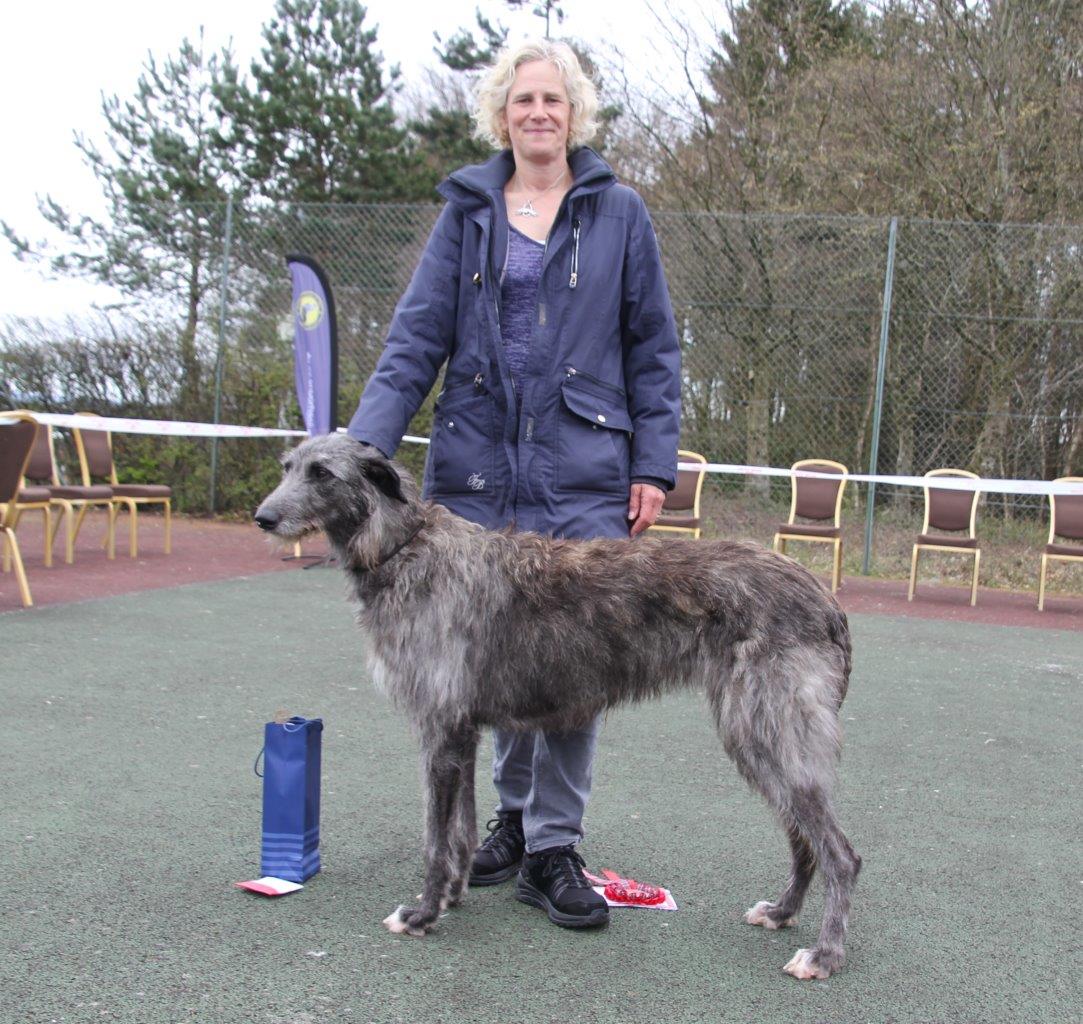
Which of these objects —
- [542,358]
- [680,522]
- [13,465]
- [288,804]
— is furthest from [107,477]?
[542,358]

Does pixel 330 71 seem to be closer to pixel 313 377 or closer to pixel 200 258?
pixel 200 258

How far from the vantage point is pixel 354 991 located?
287cm

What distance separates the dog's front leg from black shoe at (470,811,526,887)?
372 millimetres

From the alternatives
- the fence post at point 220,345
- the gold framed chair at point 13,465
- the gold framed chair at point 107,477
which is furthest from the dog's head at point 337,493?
the fence post at point 220,345

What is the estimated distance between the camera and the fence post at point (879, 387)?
11984 millimetres

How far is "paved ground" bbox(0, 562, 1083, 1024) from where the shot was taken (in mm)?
2889

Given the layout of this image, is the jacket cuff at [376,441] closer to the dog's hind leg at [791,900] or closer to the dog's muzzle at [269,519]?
the dog's muzzle at [269,519]

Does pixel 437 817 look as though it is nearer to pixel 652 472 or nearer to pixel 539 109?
pixel 652 472

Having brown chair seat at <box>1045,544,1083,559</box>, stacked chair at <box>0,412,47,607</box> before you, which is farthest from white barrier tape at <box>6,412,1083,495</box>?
stacked chair at <box>0,412,47,607</box>

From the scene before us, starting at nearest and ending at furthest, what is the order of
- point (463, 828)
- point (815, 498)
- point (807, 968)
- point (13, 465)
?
1. point (807, 968)
2. point (463, 828)
3. point (13, 465)
4. point (815, 498)

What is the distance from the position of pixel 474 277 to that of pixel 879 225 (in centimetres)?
971

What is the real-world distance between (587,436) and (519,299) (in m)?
0.49

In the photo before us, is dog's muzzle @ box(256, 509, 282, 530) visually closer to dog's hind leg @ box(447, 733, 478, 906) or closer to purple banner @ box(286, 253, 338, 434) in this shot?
dog's hind leg @ box(447, 733, 478, 906)

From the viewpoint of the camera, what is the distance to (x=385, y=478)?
11.0 feet
